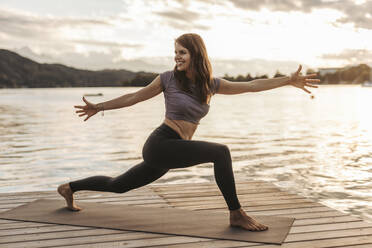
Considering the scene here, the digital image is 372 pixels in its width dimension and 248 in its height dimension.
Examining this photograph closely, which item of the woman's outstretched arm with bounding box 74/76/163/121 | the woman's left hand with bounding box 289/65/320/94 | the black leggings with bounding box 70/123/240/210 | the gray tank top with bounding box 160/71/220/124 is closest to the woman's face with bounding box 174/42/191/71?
the gray tank top with bounding box 160/71/220/124

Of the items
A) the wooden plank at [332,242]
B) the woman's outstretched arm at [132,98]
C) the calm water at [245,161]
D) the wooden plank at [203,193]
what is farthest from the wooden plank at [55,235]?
the calm water at [245,161]

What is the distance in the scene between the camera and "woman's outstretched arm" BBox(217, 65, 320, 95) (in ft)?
14.4

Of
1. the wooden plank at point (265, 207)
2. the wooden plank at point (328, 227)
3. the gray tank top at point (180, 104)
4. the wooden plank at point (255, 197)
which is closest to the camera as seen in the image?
the gray tank top at point (180, 104)

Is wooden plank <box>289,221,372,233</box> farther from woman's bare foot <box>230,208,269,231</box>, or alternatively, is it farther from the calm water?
the calm water

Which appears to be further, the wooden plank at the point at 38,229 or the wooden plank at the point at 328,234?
the wooden plank at the point at 38,229

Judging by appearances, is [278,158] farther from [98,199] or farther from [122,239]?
[122,239]

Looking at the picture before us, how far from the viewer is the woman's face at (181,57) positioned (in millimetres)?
4129

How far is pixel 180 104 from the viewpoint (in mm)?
4098

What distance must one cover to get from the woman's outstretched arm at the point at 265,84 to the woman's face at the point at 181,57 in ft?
1.53

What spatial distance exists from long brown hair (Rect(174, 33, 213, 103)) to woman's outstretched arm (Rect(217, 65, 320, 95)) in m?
0.28

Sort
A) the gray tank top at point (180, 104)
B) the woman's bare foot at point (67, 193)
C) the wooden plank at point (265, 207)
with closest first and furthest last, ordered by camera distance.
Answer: the gray tank top at point (180, 104) < the woman's bare foot at point (67, 193) < the wooden plank at point (265, 207)

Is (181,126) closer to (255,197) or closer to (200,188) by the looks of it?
(255,197)

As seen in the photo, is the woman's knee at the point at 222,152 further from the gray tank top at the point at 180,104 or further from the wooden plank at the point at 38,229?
the wooden plank at the point at 38,229

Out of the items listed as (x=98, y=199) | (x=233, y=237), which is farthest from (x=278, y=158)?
(x=233, y=237)
